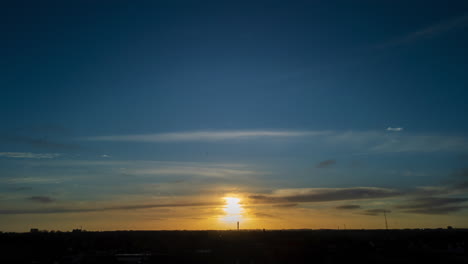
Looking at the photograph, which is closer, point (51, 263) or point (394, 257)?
point (51, 263)

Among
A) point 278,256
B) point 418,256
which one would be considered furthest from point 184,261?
point 418,256

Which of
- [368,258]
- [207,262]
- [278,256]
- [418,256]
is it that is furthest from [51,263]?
[418,256]

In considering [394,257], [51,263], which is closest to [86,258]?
[51,263]

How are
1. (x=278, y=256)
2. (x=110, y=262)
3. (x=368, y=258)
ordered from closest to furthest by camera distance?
1. (x=110, y=262)
2. (x=368, y=258)
3. (x=278, y=256)

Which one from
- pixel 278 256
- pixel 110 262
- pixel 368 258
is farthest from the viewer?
pixel 278 256

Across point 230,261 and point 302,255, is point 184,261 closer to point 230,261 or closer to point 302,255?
point 230,261

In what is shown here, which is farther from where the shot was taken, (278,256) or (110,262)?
(278,256)

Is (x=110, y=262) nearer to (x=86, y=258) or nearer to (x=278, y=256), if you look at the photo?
(x=86, y=258)

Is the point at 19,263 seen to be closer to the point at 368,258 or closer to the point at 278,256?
the point at 278,256
